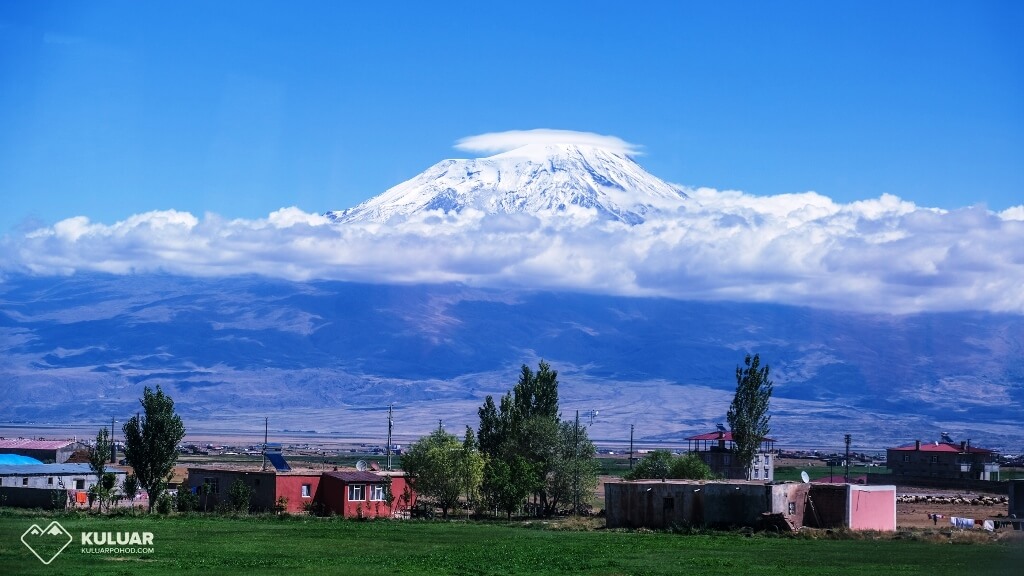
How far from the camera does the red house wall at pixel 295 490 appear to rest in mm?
73562

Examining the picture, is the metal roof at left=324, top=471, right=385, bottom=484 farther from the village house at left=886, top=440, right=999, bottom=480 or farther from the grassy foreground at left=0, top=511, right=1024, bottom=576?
the village house at left=886, top=440, right=999, bottom=480

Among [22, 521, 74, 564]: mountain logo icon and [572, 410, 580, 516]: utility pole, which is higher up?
[572, 410, 580, 516]: utility pole

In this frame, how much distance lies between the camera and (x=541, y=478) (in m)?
83.5

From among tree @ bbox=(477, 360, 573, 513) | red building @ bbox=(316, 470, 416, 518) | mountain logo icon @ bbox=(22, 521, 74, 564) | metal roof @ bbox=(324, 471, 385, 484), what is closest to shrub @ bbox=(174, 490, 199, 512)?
red building @ bbox=(316, 470, 416, 518)

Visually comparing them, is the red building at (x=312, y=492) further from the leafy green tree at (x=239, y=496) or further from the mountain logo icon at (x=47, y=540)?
the mountain logo icon at (x=47, y=540)

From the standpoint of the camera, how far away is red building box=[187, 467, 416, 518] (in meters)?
73.5

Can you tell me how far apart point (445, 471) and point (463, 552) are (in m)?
27.0

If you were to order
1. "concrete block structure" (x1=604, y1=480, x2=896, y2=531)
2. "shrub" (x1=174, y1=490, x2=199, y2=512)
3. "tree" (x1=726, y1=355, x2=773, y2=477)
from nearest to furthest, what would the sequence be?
"concrete block structure" (x1=604, y1=480, x2=896, y2=531) < "shrub" (x1=174, y1=490, x2=199, y2=512) < "tree" (x1=726, y1=355, x2=773, y2=477)

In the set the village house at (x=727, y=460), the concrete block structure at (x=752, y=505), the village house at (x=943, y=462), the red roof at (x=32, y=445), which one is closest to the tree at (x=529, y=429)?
the concrete block structure at (x=752, y=505)

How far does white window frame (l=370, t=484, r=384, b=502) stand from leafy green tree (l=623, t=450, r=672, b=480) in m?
18.1

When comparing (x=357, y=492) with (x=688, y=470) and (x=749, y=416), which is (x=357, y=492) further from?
(x=749, y=416)

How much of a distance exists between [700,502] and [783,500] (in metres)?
3.95

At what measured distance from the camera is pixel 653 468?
295 ft

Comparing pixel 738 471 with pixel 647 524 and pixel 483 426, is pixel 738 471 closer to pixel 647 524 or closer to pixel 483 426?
pixel 483 426
